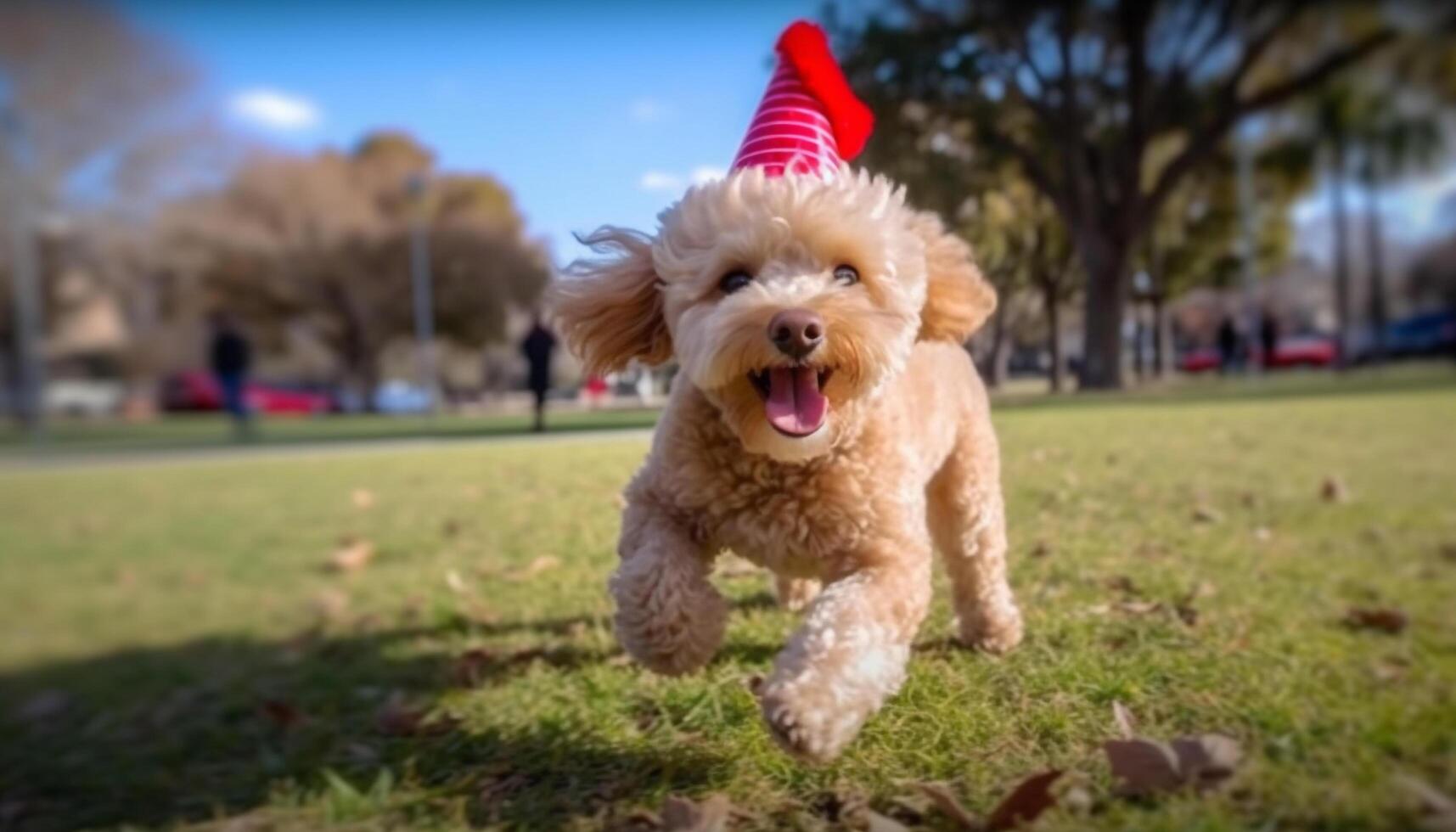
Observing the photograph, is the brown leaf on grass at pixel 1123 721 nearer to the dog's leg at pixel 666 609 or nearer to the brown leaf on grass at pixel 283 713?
the dog's leg at pixel 666 609

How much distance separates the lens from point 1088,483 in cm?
346

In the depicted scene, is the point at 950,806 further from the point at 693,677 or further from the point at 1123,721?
the point at 693,677

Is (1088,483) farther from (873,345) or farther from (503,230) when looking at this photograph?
(503,230)

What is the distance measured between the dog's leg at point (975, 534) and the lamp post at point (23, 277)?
7.48 meters

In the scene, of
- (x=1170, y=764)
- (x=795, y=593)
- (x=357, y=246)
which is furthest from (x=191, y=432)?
(x=1170, y=764)

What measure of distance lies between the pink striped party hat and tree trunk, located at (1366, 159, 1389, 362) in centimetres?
195

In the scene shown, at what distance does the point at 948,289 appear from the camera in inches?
84.3

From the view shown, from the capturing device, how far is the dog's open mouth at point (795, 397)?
1.81 metres

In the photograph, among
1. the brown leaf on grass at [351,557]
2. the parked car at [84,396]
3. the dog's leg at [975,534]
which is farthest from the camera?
the parked car at [84,396]

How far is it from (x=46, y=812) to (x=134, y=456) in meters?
7.49

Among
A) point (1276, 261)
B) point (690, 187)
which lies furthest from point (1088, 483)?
point (690, 187)

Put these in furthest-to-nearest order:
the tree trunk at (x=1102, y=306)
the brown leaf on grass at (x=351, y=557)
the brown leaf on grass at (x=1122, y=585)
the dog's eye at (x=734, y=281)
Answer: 1. the brown leaf on grass at (x=351, y=557)
2. the tree trunk at (x=1102, y=306)
3. the brown leaf on grass at (x=1122, y=585)
4. the dog's eye at (x=734, y=281)

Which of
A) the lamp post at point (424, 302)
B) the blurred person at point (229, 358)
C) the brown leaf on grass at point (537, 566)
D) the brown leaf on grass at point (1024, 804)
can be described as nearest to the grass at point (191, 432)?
the lamp post at point (424, 302)

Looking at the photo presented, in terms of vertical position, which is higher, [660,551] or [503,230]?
[503,230]
